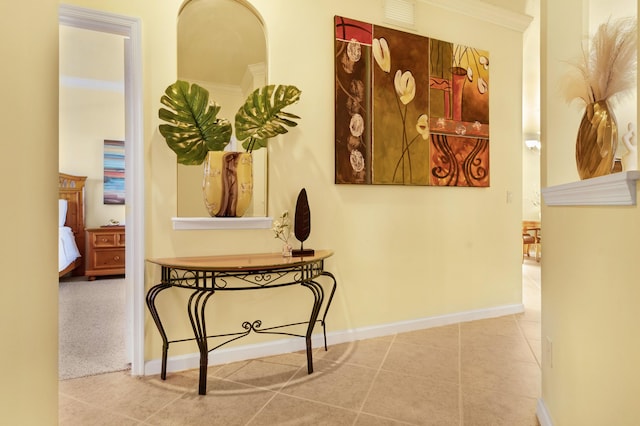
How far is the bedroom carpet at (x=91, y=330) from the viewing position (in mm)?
2279

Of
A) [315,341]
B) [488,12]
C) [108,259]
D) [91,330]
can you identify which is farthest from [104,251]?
[488,12]

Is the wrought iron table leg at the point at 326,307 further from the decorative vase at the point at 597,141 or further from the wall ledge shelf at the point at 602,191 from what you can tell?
the decorative vase at the point at 597,141

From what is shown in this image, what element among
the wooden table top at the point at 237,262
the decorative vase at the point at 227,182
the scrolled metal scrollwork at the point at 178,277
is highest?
the decorative vase at the point at 227,182

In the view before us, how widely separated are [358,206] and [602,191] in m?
1.84

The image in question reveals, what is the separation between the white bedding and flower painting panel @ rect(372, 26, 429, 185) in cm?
436

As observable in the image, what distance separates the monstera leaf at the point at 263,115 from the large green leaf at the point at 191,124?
0.39ft

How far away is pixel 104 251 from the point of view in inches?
202

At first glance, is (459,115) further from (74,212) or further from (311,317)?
(74,212)

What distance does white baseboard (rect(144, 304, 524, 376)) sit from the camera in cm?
221

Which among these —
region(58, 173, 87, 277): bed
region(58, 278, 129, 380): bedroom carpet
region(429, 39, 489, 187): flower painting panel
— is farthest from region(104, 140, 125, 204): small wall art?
region(429, 39, 489, 187): flower painting panel

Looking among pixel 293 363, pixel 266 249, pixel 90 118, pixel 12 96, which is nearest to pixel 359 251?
pixel 266 249

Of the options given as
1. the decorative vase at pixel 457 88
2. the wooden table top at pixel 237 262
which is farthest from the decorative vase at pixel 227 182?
the decorative vase at pixel 457 88

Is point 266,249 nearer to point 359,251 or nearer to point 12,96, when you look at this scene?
point 359,251

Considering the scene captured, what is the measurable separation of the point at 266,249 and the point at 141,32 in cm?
156
